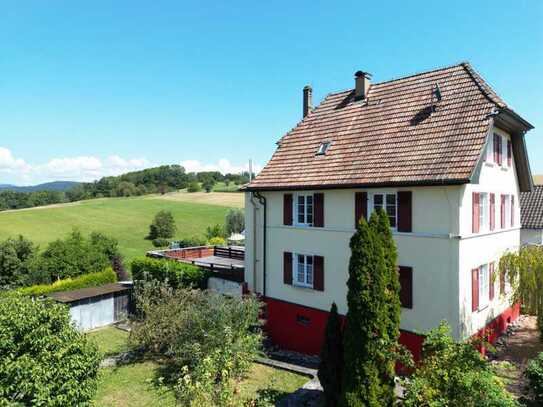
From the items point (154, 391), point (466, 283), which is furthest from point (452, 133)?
point (154, 391)

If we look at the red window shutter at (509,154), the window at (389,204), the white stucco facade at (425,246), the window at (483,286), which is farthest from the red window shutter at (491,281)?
the red window shutter at (509,154)

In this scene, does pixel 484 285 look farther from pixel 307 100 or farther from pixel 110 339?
pixel 110 339

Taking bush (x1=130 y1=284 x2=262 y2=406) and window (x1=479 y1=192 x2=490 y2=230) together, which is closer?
bush (x1=130 y1=284 x2=262 y2=406)

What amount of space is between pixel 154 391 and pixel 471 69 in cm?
1881

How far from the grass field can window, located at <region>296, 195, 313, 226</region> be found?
117 ft

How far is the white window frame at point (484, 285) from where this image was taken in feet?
47.7

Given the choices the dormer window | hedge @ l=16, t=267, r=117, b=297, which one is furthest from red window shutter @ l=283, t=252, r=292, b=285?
hedge @ l=16, t=267, r=117, b=297

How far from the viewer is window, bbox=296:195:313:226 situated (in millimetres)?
17203

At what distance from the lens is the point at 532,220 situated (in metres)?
25.2

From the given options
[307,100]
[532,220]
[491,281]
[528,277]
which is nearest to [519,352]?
[491,281]

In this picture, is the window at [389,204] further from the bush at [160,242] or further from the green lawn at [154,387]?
the bush at [160,242]

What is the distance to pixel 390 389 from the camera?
33.3 ft

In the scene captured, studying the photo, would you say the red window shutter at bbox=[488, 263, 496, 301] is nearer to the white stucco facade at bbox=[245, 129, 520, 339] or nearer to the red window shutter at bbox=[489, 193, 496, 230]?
the white stucco facade at bbox=[245, 129, 520, 339]

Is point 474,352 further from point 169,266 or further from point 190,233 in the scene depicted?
point 190,233
